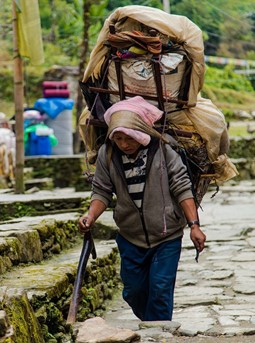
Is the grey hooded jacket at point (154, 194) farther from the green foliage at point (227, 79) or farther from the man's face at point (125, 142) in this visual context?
the green foliage at point (227, 79)

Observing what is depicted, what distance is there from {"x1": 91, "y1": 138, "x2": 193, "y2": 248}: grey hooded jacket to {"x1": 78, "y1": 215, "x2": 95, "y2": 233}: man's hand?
0.21 meters

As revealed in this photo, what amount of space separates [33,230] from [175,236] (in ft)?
5.40

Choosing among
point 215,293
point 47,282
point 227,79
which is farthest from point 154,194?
point 227,79

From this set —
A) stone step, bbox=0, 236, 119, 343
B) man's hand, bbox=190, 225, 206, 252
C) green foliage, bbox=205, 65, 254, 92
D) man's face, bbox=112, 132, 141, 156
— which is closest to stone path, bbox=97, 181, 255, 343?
stone step, bbox=0, 236, 119, 343

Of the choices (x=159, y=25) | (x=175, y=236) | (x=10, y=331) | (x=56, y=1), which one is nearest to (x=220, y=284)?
(x=175, y=236)

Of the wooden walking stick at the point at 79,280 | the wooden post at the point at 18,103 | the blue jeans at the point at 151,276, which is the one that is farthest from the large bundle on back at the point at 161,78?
the wooden post at the point at 18,103

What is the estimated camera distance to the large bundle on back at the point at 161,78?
6.11 meters

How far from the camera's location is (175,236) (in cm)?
607

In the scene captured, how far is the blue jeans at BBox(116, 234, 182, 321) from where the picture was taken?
603cm

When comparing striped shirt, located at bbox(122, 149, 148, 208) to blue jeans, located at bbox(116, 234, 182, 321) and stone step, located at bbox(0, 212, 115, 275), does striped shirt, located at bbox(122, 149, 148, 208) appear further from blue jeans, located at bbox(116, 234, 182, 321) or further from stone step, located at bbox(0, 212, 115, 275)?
stone step, located at bbox(0, 212, 115, 275)

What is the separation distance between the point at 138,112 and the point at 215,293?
2.78 m

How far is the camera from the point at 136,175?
6.01m

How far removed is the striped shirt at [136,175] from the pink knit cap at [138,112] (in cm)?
16

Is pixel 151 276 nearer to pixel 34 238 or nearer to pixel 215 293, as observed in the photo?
pixel 34 238
